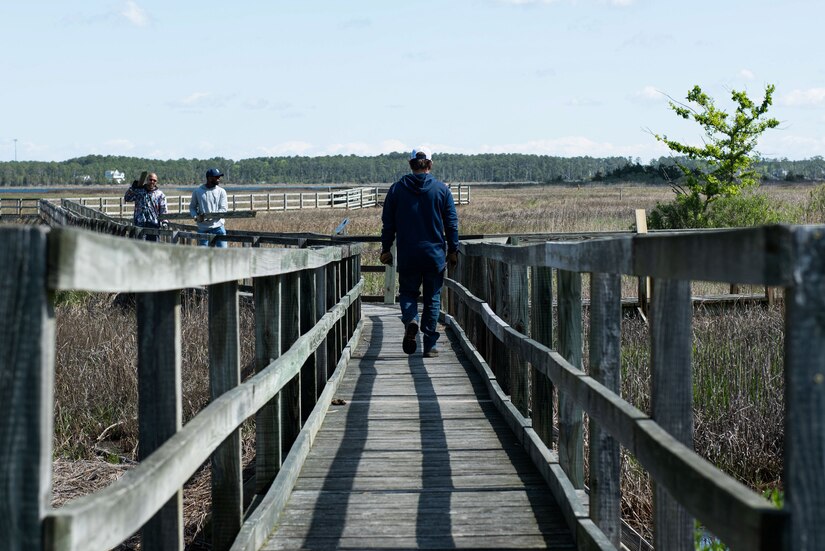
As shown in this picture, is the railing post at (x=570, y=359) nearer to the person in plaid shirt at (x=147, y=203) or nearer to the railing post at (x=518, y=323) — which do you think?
the railing post at (x=518, y=323)

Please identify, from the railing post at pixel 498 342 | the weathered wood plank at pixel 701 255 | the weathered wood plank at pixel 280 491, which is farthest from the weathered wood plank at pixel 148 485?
the railing post at pixel 498 342

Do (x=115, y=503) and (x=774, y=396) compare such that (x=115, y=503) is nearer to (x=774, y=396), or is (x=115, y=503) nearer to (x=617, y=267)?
(x=617, y=267)

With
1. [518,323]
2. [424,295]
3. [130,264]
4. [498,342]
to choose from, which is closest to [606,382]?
[130,264]

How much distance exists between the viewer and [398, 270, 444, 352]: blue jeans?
8930mm

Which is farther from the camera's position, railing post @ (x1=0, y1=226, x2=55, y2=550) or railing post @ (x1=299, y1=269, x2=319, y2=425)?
railing post @ (x1=299, y1=269, x2=319, y2=425)

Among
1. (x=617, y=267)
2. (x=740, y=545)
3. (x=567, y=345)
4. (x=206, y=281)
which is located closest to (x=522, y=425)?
(x=567, y=345)

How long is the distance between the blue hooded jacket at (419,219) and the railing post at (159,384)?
567 centimetres

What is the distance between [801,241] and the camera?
6.45 feet

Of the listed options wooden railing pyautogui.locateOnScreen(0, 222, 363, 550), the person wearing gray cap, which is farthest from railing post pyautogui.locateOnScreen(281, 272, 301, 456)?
the person wearing gray cap

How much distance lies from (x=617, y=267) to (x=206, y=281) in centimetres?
126

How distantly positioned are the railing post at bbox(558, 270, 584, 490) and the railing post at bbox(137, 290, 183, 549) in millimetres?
2117

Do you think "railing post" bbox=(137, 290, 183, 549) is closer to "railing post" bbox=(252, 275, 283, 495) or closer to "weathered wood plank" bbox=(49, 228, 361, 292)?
"weathered wood plank" bbox=(49, 228, 361, 292)

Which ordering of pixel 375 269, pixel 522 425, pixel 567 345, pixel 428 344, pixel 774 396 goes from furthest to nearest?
Answer: pixel 375 269, pixel 428 344, pixel 774 396, pixel 522 425, pixel 567 345

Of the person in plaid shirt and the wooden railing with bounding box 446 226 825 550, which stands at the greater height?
the person in plaid shirt
